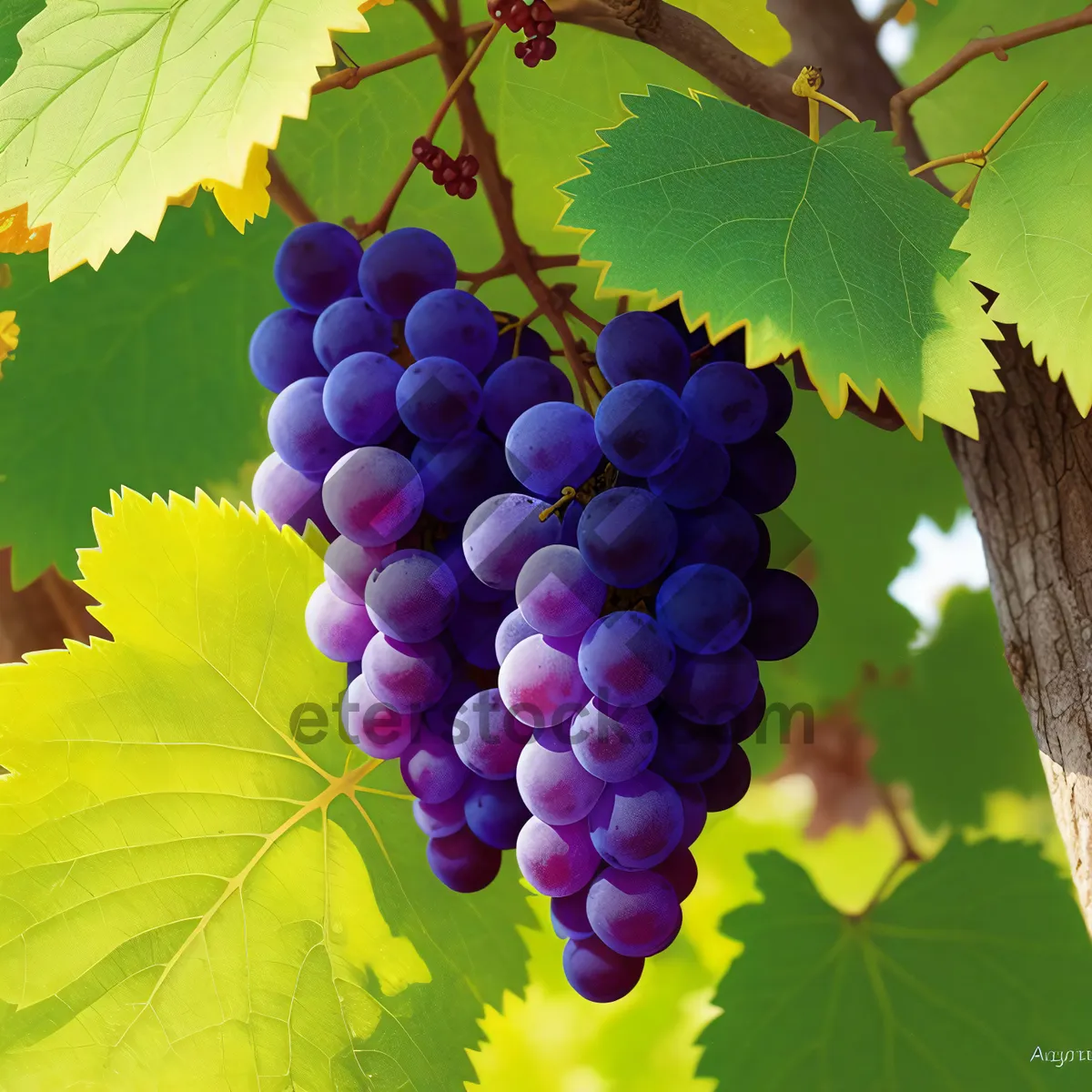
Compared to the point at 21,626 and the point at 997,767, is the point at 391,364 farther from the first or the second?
the point at 997,767

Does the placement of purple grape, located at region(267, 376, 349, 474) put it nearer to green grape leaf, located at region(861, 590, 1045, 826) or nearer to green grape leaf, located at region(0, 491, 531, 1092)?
green grape leaf, located at region(0, 491, 531, 1092)

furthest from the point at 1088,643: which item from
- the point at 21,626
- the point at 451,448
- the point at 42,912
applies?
the point at 21,626

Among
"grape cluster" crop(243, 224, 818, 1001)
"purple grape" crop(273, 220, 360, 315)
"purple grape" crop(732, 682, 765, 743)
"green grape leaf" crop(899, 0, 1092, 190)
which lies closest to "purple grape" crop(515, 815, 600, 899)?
"grape cluster" crop(243, 224, 818, 1001)

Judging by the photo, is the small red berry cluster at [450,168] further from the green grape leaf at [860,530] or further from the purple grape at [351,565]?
the green grape leaf at [860,530]

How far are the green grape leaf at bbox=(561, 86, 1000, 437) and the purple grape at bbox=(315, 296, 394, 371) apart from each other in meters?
0.13

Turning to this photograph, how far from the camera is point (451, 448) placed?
1.91 feet

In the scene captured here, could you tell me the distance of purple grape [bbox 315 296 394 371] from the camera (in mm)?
608

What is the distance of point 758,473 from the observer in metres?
0.59

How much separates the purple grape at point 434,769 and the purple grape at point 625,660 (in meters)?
0.13

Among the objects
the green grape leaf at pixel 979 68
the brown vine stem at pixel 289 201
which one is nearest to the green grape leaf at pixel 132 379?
the brown vine stem at pixel 289 201

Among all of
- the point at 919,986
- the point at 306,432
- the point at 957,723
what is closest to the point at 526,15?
the point at 306,432

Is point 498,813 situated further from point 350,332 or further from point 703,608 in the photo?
point 350,332

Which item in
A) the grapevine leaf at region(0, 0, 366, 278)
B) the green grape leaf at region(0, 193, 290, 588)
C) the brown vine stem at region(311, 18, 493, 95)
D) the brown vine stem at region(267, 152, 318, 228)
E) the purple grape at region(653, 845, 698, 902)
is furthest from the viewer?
the green grape leaf at region(0, 193, 290, 588)

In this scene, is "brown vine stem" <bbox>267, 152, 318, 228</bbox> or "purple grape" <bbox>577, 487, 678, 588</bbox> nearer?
"purple grape" <bbox>577, 487, 678, 588</bbox>
